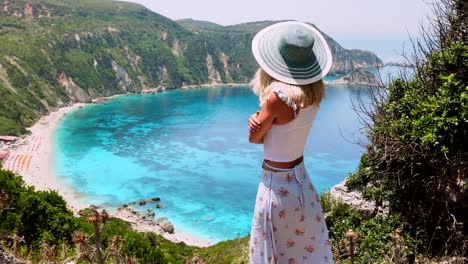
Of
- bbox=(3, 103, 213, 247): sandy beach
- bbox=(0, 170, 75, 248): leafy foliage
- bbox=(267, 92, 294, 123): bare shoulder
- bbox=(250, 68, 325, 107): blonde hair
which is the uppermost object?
bbox=(250, 68, 325, 107): blonde hair

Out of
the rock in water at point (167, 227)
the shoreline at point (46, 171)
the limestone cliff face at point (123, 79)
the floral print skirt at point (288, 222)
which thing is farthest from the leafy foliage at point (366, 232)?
the limestone cliff face at point (123, 79)

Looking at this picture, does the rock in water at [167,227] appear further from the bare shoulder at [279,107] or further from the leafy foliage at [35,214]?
the bare shoulder at [279,107]

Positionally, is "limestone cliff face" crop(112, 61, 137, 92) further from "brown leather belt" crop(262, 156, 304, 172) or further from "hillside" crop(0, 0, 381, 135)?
"brown leather belt" crop(262, 156, 304, 172)

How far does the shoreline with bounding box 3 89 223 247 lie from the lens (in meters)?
37.7

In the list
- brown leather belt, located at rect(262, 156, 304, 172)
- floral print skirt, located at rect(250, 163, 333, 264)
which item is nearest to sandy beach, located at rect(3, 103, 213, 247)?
floral print skirt, located at rect(250, 163, 333, 264)

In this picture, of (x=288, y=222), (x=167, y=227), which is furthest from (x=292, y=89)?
(x=167, y=227)

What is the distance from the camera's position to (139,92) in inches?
5522

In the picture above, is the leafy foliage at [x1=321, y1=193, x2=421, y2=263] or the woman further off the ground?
the woman

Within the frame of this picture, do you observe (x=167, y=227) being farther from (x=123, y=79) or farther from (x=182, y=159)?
(x=123, y=79)

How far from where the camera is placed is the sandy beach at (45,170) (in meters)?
37.8

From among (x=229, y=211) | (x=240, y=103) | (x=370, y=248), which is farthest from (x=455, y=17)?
(x=240, y=103)

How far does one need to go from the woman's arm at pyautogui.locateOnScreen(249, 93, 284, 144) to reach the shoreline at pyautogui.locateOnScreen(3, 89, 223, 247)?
113 feet

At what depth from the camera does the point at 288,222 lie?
3.01m

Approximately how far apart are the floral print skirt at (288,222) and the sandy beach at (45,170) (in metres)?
33.9
